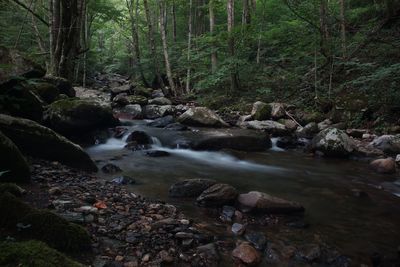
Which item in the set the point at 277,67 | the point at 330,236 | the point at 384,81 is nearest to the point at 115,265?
the point at 330,236

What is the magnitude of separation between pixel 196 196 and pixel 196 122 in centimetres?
647

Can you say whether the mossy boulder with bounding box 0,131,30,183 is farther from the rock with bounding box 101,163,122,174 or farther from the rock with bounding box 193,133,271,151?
the rock with bounding box 193,133,271,151

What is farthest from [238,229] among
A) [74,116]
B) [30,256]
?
[74,116]

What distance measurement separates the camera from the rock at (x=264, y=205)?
5066mm

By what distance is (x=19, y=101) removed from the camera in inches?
258

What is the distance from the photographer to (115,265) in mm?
3225

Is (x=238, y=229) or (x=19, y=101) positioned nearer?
(x=238, y=229)

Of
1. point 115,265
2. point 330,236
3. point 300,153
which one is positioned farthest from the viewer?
point 300,153

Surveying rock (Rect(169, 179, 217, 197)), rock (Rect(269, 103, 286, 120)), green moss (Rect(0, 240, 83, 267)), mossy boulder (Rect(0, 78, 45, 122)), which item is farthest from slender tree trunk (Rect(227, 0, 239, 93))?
green moss (Rect(0, 240, 83, 267))

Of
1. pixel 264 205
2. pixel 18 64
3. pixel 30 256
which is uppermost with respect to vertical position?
pixel 18 64

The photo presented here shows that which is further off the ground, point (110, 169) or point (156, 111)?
point (156, 111)

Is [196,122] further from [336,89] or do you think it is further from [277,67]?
[277,67]

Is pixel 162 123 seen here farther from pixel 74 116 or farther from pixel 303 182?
pixel 303 182

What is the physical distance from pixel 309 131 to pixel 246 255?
8.21 m
